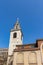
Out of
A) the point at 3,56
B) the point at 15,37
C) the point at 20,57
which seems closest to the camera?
the point at 20,57

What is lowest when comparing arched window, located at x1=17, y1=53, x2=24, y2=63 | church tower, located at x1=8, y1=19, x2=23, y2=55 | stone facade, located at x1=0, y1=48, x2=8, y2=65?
arched window, located at x1=17, y1=53, x2=24, y2=63

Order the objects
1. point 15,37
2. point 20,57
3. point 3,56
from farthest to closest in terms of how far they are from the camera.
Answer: point 15,37 < point 3,56 < point 20,57

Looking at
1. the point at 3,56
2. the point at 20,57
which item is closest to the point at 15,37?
the point at 3,56

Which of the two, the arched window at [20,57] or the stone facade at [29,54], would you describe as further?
the arched window at [20,57]

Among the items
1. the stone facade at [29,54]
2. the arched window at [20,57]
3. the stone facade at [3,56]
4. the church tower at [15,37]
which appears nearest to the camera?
the stone facade at [29,54]

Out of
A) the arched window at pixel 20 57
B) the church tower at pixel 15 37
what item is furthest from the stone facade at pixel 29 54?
the church tower at pixel 15 37

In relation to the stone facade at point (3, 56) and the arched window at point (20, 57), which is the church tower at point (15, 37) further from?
the arched window at point (20, 57)

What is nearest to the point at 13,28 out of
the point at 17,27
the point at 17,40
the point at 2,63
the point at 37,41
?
the point at 17,27

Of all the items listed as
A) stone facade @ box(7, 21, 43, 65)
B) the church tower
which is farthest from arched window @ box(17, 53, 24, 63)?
the church tower

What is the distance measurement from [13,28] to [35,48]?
32.5 m

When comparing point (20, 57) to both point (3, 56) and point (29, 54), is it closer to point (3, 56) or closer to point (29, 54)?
point (29, 54)

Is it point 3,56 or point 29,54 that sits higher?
point 3,56

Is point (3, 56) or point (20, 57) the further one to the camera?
point (3, 56)

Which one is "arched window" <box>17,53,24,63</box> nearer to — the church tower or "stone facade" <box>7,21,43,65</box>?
"stone facade" <box>7,21,43,65</box>
